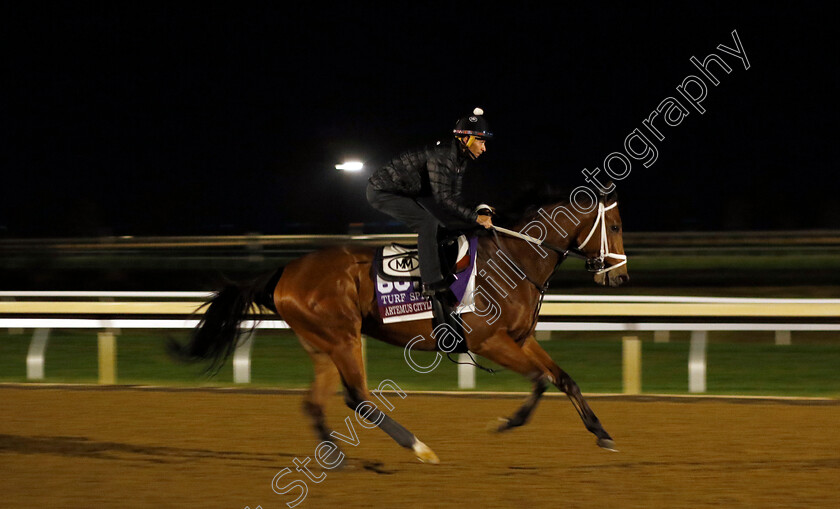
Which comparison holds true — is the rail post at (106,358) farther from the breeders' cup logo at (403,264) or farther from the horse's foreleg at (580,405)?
the horse's foreleg at (580,405)

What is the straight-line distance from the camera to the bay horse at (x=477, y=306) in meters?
6.02

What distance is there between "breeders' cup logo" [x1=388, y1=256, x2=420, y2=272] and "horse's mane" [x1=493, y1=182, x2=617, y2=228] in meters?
0.65

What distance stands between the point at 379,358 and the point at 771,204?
95.2 ft

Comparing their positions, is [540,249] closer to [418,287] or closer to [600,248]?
[600,248]

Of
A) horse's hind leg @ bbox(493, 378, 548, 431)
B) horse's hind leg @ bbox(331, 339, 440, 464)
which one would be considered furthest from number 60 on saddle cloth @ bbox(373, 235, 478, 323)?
horse's hind leg @ bbox(493, 378, 548, 431)

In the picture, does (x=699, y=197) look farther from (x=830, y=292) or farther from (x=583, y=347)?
(x=583, y=347)

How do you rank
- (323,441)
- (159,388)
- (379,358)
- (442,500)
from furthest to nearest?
(379,358) < (159,388) < (323,441) < (442,500)

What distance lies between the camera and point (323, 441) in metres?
5.90

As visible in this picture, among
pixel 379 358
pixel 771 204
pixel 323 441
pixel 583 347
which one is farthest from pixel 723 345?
pixel 771 204

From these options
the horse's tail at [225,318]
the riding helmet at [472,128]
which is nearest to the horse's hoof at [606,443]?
the riding helmet at [472,128]

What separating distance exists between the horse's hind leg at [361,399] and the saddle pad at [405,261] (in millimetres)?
481

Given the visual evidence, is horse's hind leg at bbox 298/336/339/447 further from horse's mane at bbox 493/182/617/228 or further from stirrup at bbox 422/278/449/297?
horse's mane at bbox 493/182/617/228

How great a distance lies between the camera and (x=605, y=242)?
6215 millimetres

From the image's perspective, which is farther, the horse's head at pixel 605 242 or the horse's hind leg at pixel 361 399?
the horse's head at pixel 605 242
